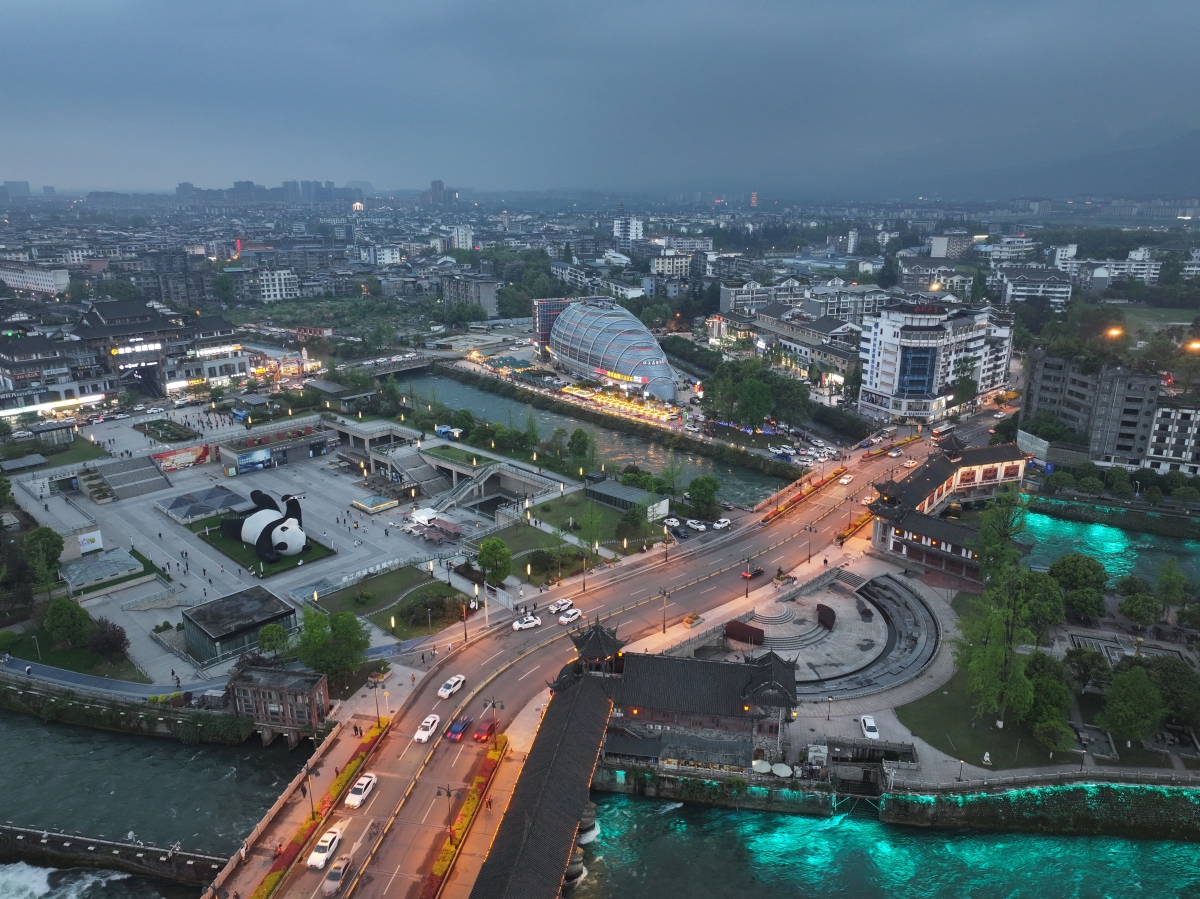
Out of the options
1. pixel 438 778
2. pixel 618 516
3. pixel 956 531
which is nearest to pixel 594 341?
pixel 618 516

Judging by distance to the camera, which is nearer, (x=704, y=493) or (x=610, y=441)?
(x=704, y=493)

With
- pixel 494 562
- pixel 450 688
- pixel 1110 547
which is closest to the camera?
pixel 450 688

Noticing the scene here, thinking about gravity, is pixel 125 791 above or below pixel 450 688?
below

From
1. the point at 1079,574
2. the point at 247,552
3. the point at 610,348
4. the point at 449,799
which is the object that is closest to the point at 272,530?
the point at 247,552

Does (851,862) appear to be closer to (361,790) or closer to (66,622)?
(361,790)

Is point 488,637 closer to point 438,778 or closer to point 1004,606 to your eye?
point 438,778

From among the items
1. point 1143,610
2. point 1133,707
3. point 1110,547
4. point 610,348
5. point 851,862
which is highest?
point 610,348
